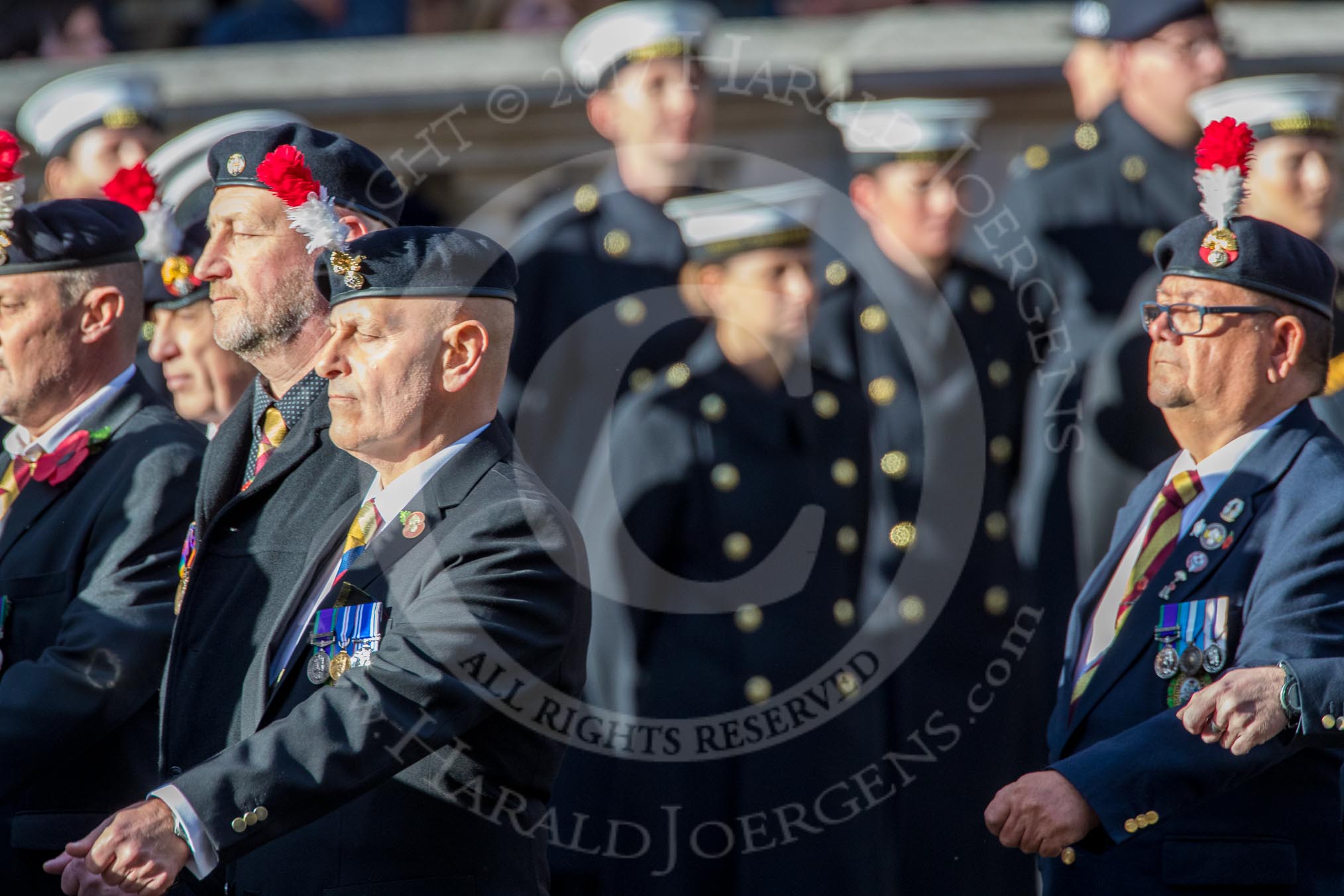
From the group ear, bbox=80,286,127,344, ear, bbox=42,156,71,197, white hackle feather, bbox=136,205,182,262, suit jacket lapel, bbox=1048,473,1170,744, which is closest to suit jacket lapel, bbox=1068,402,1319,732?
suit jacket lapel, bbox=1048,473,1170,744

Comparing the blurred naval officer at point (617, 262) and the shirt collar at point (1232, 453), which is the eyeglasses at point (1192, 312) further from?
the blurred naval officer at point (617, 262)

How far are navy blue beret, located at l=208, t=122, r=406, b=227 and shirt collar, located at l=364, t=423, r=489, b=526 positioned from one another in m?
0.84

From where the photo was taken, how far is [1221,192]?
13.0 ft

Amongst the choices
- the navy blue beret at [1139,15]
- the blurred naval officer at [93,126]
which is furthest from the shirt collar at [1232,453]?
the blurred naval officer at [93,126]

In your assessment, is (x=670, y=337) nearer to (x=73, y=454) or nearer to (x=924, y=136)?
(x=924, y=136)

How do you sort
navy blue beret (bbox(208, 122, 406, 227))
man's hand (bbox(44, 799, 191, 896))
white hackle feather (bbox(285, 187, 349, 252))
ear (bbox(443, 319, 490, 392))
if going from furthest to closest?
1. navy blue beret (bbox(208, 122, 406, 227))
2. white hackle feather (bbox(285, 187, 349, 252))
3. ear (bbox(443, 319, 490, 392))
4. man's hand (bbox(44, 799, 191, 896))

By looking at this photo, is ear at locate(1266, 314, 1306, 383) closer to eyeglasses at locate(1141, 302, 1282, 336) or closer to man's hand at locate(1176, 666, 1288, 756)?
eyeglasses at locate(1141, 302, 1282, 336)

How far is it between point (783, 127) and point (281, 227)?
2730 millimetres

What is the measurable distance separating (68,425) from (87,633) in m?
0.58

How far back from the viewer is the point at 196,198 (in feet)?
18.7

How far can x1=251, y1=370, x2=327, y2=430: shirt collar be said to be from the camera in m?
3.99

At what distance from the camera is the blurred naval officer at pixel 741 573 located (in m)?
4.86

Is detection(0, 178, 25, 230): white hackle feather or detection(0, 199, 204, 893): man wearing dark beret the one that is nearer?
detection(0, 199, 204, 893): man wearing dark beret

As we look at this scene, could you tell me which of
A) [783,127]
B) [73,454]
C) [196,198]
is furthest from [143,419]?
[783,127]
